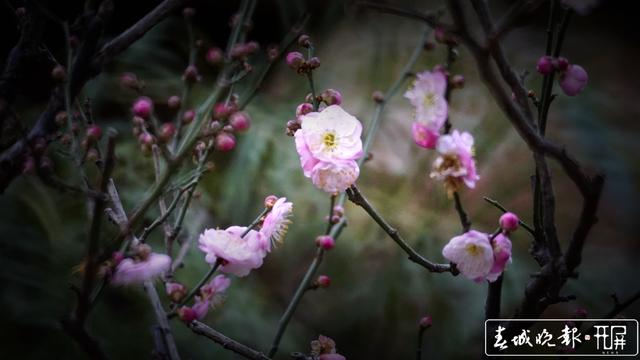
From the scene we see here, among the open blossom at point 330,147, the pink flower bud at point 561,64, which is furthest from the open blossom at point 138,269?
the pink flower bud at point 561,64

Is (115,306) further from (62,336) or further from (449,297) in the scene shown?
(449,297)

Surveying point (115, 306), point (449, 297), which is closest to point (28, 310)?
point (115, 306)

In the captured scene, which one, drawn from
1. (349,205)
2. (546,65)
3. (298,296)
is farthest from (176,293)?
(349,205)

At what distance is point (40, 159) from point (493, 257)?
0.36 metres

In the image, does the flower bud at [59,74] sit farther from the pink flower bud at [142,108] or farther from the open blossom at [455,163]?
the open blossom at [455,163]

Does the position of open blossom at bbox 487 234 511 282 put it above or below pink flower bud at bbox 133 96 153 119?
below

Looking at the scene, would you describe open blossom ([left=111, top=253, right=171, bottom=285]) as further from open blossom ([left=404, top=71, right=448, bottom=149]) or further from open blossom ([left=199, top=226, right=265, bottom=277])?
open blossom ([left=404, top=71, right=448, bottom=149])

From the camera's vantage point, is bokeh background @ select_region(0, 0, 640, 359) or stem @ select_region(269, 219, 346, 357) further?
bokeh background @ select_region(0, 0, 640, 359)

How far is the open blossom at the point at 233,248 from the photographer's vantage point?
485 millimetres

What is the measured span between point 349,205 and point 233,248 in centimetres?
104

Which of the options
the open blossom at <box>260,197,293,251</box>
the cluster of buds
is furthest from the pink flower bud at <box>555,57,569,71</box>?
the open blossom at <box>260,197,293,251</box>

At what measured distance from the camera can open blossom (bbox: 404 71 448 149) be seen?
19.0 inches

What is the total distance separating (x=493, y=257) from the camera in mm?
504

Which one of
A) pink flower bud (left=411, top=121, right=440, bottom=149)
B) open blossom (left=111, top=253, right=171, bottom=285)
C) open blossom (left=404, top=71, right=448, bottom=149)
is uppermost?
open blossom (left=404, top=71, right=448, bottom=149)
